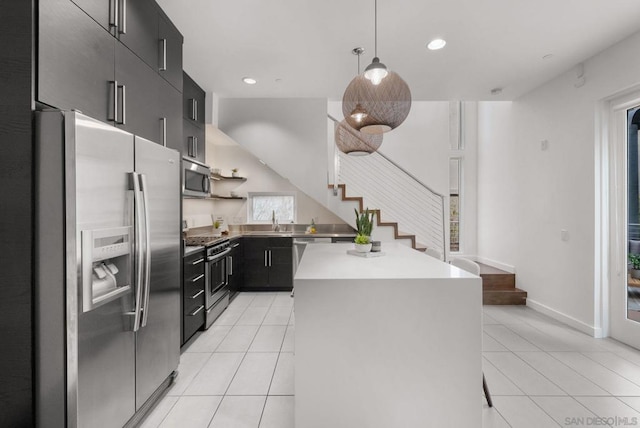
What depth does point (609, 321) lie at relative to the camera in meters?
3.13

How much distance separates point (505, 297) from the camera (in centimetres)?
418

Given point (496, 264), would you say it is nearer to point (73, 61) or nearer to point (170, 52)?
point (170, 52)

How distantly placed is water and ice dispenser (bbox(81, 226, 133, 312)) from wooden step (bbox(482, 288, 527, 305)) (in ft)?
13.9

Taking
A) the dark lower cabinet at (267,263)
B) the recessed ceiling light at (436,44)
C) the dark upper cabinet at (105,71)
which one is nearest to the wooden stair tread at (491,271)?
the dark lower cabinet at (267,263)

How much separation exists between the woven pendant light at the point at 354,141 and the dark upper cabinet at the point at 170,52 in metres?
1.52

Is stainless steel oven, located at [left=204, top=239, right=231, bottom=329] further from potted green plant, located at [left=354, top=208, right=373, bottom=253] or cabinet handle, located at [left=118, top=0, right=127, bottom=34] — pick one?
cabinet handle, located at [left=118, top=0, right=127, bottom=34]

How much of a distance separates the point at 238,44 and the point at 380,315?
2742mm

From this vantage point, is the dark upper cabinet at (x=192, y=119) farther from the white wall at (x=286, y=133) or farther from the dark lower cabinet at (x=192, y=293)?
the dark lower cabinet at (x=192, y=293)

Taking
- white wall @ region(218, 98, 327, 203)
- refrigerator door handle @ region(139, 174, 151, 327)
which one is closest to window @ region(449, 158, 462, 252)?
white wall @ region(218, 98, 327, 203)

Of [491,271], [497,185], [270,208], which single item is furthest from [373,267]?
[497,185]

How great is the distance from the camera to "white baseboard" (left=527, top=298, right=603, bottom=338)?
312 centimetres

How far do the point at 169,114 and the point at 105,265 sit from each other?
4.87 ft

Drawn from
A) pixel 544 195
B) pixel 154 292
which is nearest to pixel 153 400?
pixel 154 292
